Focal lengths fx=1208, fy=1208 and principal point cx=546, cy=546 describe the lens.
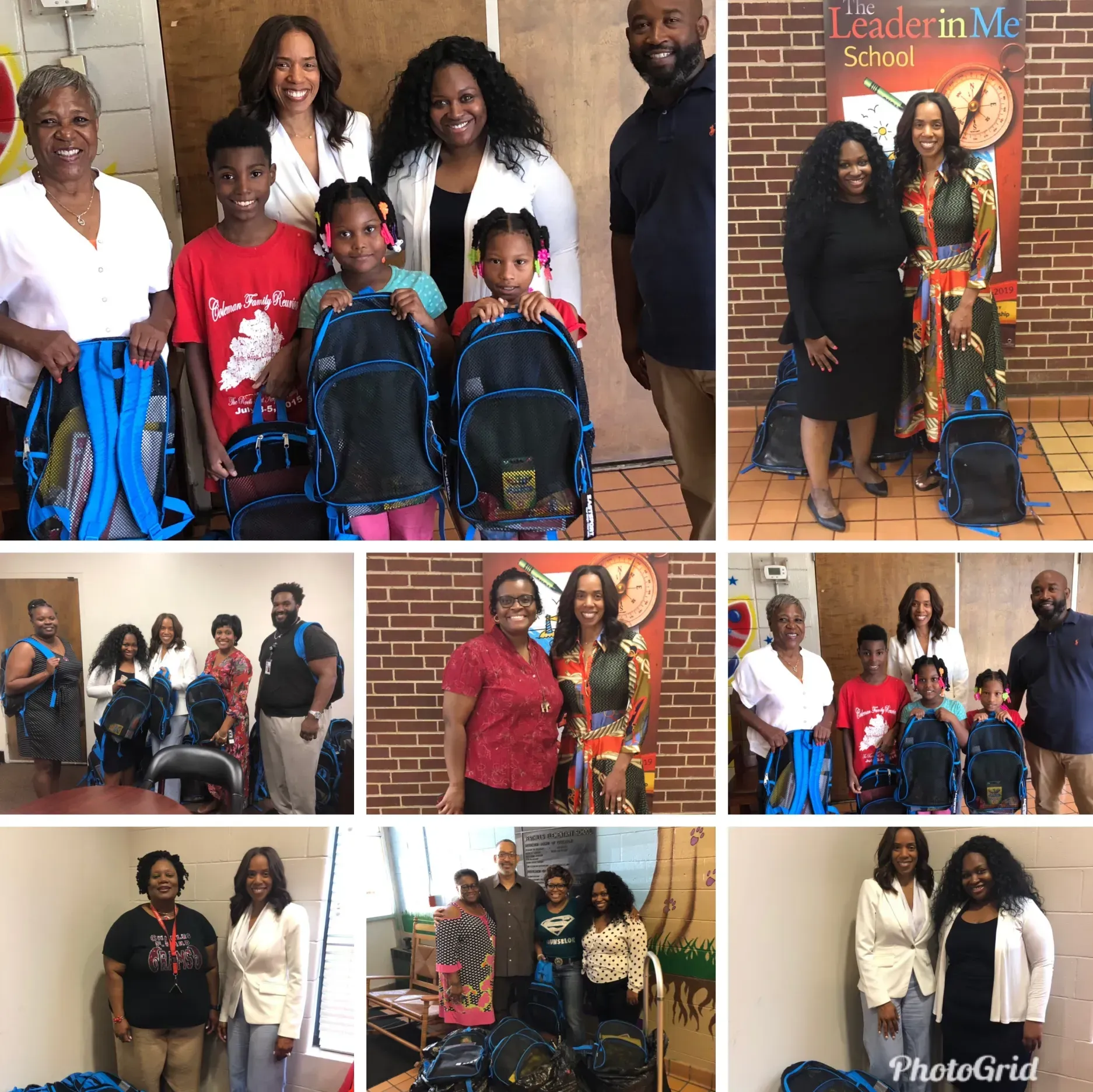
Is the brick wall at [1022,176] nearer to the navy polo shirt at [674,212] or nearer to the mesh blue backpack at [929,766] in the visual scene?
the navy polo shirt at [674,212]

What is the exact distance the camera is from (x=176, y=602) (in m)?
2.95

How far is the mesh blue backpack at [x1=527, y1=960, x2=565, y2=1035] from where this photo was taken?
2986mm

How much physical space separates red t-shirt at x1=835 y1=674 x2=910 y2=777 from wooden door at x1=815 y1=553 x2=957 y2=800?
0.10ft

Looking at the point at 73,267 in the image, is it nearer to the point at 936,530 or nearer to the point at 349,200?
the point at 349,200

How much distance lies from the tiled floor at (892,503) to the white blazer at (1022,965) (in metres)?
0.95

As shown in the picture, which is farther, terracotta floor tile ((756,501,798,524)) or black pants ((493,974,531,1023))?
black pants ((493,974,531,1023))

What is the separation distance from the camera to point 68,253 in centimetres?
264

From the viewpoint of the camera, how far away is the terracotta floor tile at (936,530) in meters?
2.75

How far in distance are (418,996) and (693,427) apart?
Answer: 1.58 metres

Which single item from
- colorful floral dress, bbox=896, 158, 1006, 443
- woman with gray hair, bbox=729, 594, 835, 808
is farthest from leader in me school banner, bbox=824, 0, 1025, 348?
woman with gray hair, bbox=729, 594, 835, 808

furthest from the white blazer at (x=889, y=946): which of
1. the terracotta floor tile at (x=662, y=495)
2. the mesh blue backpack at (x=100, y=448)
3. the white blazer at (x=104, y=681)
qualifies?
the mesh blue backpack at (x=100, y=448)

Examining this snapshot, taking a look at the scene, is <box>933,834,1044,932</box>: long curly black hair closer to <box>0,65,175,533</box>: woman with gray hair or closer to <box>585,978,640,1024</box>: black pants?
<box>585,978,640,1024</box>: black pants

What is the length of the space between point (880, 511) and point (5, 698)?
2166mm

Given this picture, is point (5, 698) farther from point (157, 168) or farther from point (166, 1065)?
point (157, 168)
